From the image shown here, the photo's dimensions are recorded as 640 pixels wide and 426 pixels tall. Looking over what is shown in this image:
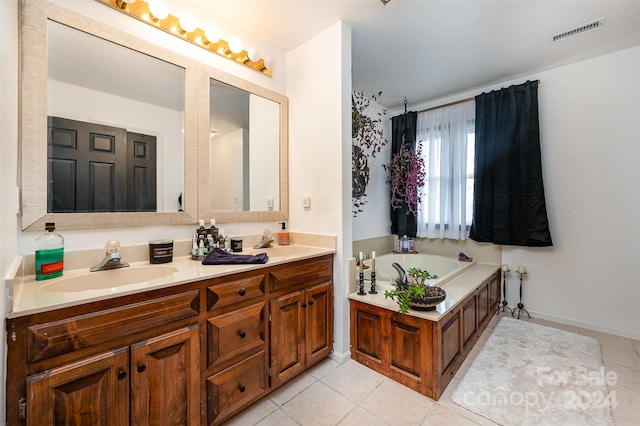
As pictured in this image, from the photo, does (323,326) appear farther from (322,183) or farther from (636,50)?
(636,50)

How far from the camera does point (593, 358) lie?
6.76 feet

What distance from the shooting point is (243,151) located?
2105 mm

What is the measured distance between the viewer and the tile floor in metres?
1.49

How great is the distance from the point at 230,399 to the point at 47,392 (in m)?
0.77

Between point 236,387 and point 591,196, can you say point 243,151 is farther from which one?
point 591,196

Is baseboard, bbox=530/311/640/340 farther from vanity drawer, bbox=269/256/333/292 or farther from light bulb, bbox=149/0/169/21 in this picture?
light bulb, bbox=149/0/169/21

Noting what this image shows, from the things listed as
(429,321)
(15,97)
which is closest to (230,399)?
(429,321)

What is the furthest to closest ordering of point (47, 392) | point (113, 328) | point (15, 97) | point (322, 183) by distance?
1. point (322, 183)
2. point (15, 97)
3. point (113, 328)
4. point (47, 392)

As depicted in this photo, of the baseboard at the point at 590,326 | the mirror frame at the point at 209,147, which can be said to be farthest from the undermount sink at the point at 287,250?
the baseboard at the point at 590,326

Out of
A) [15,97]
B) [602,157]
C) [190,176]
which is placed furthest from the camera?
[602,157]

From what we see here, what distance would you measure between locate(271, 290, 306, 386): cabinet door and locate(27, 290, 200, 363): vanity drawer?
0.54 metres

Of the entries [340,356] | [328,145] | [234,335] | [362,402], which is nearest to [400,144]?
[328,145]

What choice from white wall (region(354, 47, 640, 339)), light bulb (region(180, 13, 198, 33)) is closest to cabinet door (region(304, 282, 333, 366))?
light bulb (region(180, 13, 198, 33))

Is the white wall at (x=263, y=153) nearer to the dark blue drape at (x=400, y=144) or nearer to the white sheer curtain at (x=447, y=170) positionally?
the dark blue drape at (x=400, y=144)
